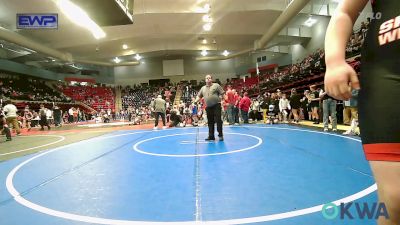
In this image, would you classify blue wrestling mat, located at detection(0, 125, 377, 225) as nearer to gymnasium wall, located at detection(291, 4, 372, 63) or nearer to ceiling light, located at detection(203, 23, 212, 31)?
ceiling light, located at detection(203, 23, 212, 31)

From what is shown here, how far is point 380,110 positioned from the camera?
91 centimetres

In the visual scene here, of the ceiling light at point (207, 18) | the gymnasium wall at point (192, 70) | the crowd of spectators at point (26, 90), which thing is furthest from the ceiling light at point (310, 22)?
the crowd of spectators at point (26, 90)

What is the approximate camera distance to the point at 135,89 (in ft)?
126

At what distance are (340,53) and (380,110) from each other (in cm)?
26

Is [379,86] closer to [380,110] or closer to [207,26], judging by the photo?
[380,110]

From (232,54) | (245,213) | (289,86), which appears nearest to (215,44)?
(232,54)

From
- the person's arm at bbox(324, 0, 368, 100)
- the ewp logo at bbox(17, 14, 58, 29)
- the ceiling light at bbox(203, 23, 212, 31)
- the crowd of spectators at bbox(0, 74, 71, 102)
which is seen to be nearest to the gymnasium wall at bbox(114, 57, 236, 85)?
the crowd of spectators at bbox(0, 74, 71, 102)

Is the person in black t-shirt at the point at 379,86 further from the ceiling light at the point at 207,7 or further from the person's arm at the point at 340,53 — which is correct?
the ceiling light at the point at 207,7

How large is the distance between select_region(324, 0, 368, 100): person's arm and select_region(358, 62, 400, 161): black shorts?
0.19 ft

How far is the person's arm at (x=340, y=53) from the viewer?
0.94 meters

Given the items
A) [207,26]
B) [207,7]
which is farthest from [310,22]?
[207,7]

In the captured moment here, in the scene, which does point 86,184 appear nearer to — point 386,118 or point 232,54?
point 386,118

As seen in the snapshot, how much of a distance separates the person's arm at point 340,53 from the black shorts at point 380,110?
0.19 ft

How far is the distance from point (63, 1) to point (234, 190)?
11759 mm
